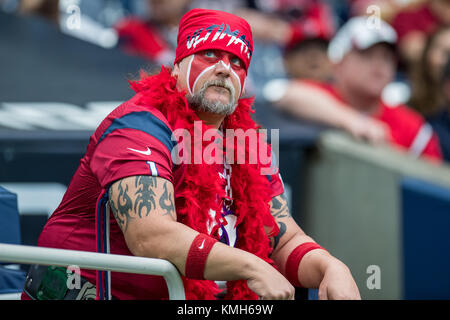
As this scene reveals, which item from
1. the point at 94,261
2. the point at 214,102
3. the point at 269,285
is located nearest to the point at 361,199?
the point at 214,102

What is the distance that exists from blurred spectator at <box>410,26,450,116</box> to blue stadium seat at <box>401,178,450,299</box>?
1.17 metres

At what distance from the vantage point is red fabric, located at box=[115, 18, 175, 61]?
5.36 metres

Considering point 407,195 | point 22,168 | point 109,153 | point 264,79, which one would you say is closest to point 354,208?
point 407,195

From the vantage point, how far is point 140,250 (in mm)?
2004

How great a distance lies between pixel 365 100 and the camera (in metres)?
4.66

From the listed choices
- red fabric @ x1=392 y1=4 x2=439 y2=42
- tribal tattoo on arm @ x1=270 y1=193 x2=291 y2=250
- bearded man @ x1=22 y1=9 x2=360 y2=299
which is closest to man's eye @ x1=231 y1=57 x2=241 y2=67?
bearded man @ x1=22 y1=9 x2=360 y2=299

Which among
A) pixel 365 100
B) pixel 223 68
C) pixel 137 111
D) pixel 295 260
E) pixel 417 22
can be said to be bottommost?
pixel 295 260

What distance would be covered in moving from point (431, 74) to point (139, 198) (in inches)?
133

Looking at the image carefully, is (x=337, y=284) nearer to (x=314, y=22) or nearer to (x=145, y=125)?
(x=145, y=125)

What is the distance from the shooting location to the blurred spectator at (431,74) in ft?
15.9

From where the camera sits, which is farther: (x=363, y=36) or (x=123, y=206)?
(x=363, y=36)

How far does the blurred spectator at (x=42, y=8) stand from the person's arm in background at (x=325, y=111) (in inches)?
58.9

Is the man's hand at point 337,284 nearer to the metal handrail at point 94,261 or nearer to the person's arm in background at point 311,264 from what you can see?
the person's arm in background at point 311,264

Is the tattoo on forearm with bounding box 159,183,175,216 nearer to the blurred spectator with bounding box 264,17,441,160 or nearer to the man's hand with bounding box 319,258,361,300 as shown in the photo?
the man's hand with bounding box 319,258,361,300
